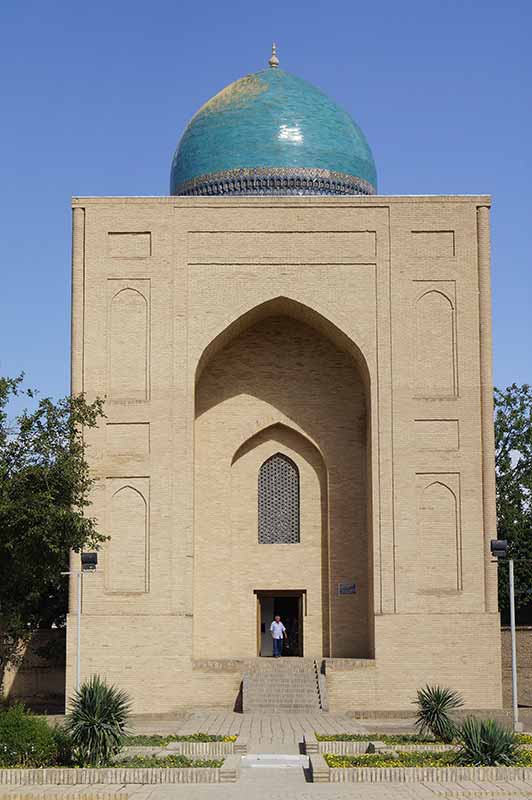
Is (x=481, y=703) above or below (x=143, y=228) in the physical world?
below

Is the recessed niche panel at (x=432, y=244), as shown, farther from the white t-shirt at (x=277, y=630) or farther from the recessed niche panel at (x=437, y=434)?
the white t-shirt at (x=277, y=630)

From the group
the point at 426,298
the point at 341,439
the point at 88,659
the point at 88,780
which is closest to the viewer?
the point at 88,780

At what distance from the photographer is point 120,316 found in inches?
683

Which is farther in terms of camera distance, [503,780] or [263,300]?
[263,300]

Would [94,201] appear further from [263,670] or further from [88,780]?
[88,780]

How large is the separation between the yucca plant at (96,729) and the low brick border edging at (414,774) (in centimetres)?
173

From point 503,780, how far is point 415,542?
22.4ft

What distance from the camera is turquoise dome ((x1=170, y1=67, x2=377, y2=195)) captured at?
19.0 meters

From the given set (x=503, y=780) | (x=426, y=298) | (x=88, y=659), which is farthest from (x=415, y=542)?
(x=503, y=780)

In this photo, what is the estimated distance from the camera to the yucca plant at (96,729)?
34.7 feet

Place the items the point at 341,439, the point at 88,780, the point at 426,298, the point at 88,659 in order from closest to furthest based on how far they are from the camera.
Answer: the point at 88,780 → the point at 88,659 → the point at 426,298 → the point at 341,439

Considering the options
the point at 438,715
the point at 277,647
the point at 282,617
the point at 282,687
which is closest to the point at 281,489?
the point at 282,617

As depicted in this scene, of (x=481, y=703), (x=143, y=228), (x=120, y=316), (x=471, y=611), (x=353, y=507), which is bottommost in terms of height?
(x=481, y=703)

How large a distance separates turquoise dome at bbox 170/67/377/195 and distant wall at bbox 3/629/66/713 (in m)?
7.08
